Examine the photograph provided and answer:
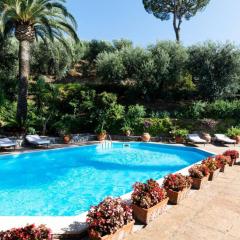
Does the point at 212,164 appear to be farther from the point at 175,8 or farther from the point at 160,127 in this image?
the point at 175,8

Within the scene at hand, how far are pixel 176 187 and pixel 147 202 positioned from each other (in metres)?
1.75

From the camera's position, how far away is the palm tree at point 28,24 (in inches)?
725

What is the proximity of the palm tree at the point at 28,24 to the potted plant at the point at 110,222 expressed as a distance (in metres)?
15.3

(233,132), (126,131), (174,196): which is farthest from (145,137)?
(174,196)

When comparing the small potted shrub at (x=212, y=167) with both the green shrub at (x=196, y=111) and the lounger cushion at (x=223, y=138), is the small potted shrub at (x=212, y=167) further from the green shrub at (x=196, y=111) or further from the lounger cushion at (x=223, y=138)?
the green shrub at (x=196, y=111)

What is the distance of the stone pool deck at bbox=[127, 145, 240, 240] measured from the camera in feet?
21.6

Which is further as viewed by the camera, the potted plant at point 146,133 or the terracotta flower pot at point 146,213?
the potted plant at point 146,133

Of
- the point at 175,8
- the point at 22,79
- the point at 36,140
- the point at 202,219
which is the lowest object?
the point at 202,219

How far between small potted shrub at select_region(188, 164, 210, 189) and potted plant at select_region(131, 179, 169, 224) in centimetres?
273

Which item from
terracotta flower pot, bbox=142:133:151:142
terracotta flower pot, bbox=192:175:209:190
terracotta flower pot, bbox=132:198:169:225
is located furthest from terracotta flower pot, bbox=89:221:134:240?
terracotta flower pot, bbox=142:133:151:142

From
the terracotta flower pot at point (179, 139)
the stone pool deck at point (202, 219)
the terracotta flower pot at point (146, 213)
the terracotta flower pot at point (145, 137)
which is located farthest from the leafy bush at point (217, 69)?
the terracotta flower pot at point (146, 213)

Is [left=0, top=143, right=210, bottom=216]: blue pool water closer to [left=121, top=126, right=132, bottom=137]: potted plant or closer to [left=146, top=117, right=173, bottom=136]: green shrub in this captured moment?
[left=121, top=126, right=132, bottom=137]: potted plant

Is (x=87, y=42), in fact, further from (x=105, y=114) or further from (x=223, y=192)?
(x=223, y=192)

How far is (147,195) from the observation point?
7.32m
